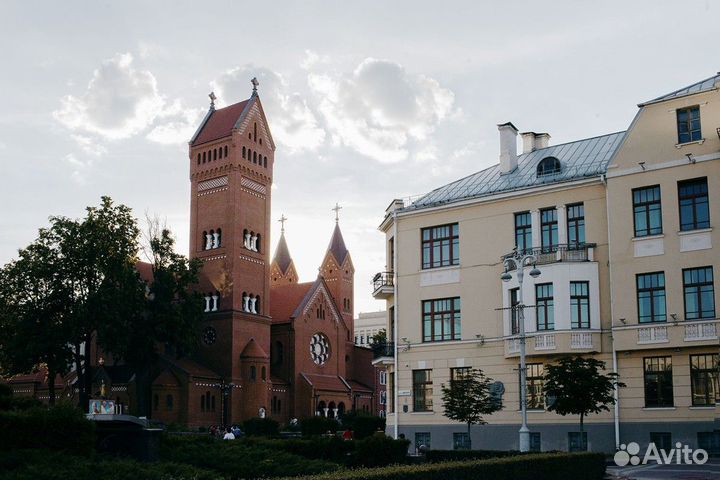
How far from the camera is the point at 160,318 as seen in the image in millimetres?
61531

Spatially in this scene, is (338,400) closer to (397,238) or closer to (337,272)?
(337,272)

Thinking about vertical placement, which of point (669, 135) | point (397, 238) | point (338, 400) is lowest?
point (338, 400)

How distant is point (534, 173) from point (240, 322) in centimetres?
3903

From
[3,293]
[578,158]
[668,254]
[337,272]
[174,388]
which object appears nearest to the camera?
[668,254]

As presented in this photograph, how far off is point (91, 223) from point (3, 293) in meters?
7.20

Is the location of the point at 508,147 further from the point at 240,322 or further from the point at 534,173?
the point at 240,322

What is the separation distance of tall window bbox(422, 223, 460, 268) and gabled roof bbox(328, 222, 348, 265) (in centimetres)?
6386

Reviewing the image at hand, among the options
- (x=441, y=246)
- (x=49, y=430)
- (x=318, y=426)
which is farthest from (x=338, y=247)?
(x=49, y=430)

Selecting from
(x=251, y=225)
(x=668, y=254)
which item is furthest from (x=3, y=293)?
(x=668, y=254)

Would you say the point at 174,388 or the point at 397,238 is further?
the point at 174,388

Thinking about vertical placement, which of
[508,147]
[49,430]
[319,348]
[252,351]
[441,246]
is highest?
[508,147]

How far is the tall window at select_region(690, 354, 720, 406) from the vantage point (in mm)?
32469

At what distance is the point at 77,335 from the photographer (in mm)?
56531

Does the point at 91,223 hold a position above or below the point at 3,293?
above
